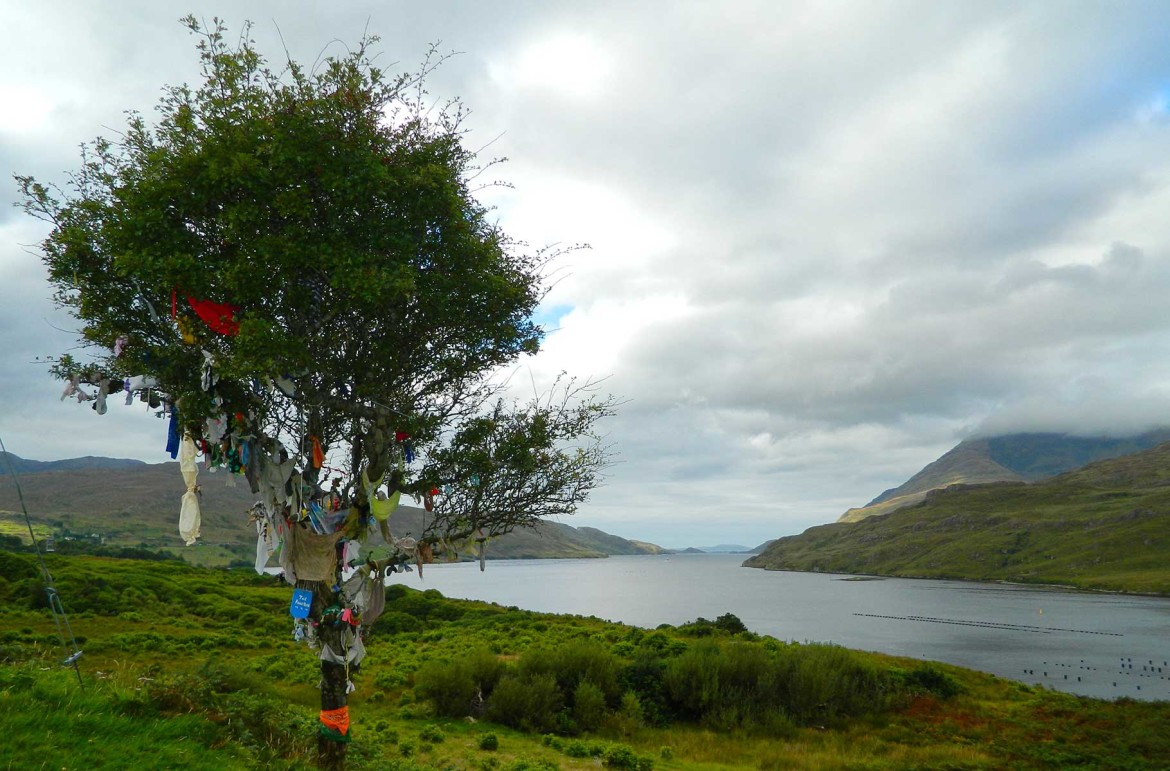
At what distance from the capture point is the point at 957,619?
86875 mm

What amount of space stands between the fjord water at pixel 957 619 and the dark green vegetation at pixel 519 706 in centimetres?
2508

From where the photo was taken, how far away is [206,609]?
39906mm

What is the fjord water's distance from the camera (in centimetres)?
5378

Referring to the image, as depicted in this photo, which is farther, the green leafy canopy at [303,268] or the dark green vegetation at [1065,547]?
the dark green vegetation at [1065,547]

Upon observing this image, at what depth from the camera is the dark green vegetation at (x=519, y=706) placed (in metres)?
8.31

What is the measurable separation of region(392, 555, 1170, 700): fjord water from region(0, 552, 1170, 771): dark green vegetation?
2508cm

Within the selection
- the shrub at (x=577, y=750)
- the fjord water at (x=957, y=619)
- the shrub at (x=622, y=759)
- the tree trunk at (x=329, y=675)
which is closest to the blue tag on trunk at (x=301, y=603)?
the tree trunk at (x=329, y=675)

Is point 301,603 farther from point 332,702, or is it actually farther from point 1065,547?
point 1065,547

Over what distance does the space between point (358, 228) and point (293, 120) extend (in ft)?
5.03

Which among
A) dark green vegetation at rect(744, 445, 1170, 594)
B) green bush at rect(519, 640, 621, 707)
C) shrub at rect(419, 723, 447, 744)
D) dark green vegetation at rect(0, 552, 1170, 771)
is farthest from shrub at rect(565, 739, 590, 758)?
dark green vegetation at rect(744, 445, 1170, 594)

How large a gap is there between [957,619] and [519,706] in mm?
82333

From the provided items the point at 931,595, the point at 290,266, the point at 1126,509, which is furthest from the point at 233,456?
the point at 1126,509

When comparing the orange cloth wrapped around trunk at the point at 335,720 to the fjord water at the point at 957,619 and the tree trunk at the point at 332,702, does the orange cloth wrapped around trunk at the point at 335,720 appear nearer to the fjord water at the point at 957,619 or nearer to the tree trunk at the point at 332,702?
the tree trunk at the point at 332,702

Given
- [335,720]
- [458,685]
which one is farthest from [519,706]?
[335,720]
